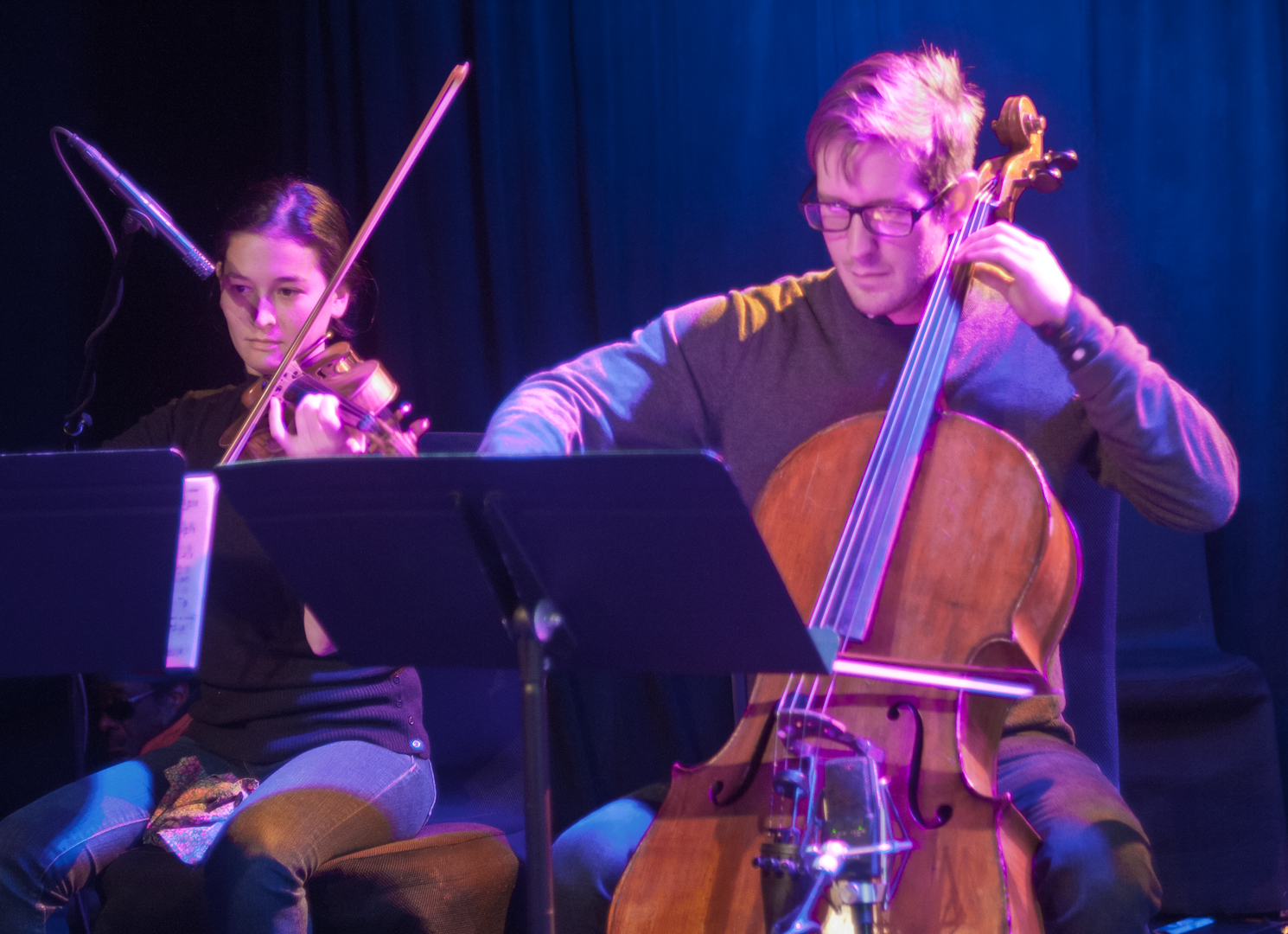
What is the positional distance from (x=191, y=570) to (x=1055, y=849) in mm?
1091

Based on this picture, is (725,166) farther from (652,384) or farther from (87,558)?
(87,558)

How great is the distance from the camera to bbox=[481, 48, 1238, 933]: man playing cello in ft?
4.01

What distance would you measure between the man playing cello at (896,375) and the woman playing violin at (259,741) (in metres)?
0.35

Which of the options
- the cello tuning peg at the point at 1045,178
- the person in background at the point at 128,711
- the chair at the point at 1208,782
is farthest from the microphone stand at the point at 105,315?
the chair at the point at 1208,782

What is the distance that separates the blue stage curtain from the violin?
1.99 ft

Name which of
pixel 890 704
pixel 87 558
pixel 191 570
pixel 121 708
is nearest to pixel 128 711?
pixel 121 708

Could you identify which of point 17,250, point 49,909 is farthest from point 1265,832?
point 17,250

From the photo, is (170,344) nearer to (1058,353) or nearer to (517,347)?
(517,347)

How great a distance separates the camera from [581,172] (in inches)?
90.0

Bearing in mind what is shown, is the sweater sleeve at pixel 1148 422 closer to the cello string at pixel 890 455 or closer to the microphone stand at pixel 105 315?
the cello string at pixel 890 455

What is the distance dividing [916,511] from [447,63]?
1.64 m

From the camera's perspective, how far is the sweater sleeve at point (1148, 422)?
1.23 metres

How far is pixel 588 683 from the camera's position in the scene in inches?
83.3

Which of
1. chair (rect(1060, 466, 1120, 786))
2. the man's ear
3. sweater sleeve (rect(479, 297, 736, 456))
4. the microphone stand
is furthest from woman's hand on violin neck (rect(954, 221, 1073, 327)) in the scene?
the microphone stand
